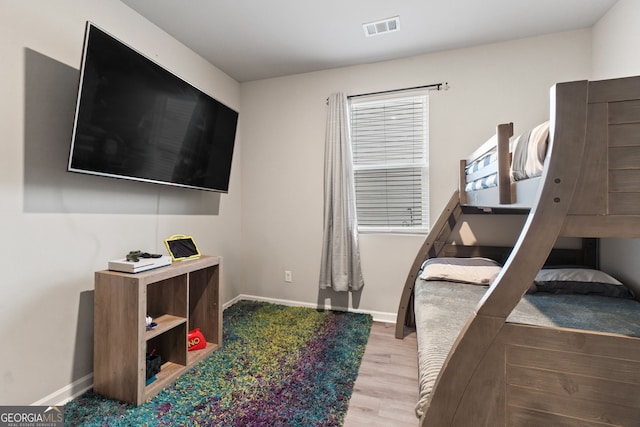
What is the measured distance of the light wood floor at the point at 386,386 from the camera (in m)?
1.44

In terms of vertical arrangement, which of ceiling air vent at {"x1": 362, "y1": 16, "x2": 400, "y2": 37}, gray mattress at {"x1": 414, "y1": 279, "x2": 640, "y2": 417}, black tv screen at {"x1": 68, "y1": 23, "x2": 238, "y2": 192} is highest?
ceiling air vent at {"x1": 362, "y1": 16, "x2": 400, "y2": 37}

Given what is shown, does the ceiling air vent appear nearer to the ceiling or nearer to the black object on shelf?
the ceiling

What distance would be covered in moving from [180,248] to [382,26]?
7.40 feet

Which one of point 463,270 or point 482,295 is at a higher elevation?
point 463,270

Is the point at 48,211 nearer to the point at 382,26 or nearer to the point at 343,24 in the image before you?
the point at 343,24

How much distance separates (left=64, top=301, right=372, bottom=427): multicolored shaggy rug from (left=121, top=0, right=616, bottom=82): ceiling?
2.45 metres

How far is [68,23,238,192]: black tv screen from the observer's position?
1.46m

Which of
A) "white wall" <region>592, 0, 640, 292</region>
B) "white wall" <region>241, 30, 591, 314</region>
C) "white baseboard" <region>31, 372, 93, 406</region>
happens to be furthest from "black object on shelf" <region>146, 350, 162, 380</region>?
"white wall" <region>592, 0, 640, 292</region>

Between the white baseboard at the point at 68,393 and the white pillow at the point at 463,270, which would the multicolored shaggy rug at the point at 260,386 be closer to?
the white baseboard at the point at 68,393

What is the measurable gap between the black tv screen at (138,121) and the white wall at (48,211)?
252 millimetres

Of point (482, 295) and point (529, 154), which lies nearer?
point (529, 154)

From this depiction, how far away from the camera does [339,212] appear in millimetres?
2703

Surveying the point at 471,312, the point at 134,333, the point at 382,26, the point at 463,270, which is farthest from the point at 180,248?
the point at 382,26

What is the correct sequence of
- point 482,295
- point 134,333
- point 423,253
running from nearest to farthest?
point 134,333, point 482,295, point 423,253
